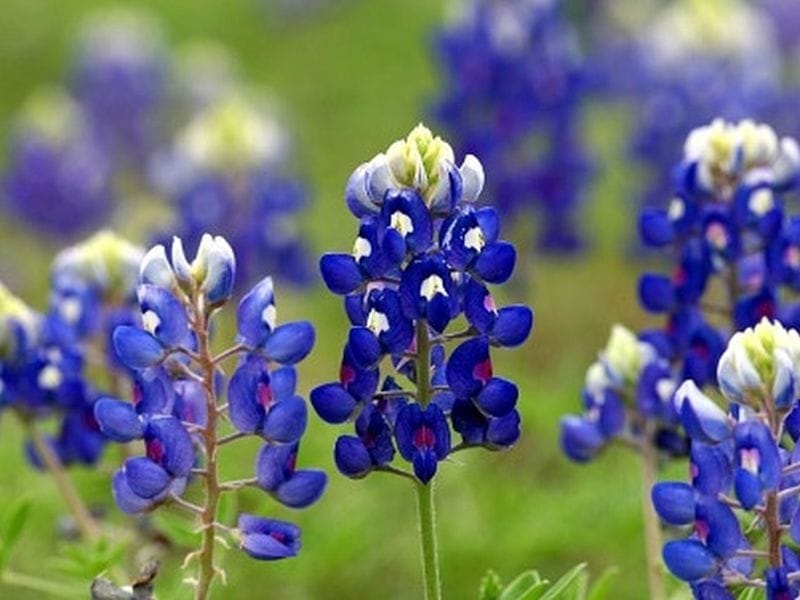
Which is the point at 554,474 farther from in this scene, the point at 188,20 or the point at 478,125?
the point at 188,20

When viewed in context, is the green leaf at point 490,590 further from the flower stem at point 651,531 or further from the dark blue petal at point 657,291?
the dark blue petal at point 657,291

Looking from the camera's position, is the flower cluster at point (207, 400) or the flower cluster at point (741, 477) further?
the flower cluster at point (207, 400)

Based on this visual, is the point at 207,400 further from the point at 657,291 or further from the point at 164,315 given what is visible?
the point at 657,291

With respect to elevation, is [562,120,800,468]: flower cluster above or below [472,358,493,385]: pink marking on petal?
above

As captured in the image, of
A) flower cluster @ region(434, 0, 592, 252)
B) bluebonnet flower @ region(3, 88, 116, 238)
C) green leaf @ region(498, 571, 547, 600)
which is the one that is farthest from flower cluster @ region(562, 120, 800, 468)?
bluebonnet flower @ region(3, 88, 116, 238)

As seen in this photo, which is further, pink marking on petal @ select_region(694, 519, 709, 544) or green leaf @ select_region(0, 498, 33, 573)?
green leaf @ select_region(0, 498, 33, 573)

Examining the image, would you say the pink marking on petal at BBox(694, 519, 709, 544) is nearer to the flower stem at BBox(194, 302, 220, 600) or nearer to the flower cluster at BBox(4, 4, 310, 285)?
the flower stem at BBox(194, 302, 220, 600)

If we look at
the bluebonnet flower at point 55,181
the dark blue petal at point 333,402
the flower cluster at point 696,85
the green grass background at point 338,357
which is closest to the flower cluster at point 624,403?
the green grass background at point 338,357
